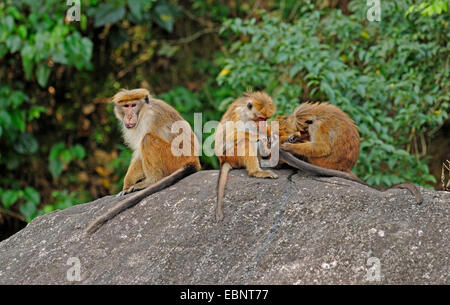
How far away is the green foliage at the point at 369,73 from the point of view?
6.77m

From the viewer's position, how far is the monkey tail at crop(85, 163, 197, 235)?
4.59 meters

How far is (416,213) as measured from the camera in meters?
4.22

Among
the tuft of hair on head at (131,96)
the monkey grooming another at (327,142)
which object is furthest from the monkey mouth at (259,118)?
the tuft of hair on head at (131,96)

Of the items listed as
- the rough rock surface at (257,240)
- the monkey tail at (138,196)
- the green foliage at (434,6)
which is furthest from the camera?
the green foliage at (434,6)

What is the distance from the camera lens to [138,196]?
4.71 m

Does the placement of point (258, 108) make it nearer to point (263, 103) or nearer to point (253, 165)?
point (263, 103)

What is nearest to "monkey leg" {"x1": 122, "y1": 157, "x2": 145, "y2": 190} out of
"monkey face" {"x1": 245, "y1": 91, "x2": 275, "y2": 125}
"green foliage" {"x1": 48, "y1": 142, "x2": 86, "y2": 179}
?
"monkey face" {"x1": 245, "y1": 91, "x2": 275, "y2": 125}

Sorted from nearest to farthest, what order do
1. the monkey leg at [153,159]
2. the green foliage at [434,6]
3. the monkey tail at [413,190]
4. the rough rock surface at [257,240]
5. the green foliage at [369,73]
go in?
the rough rock surface at [257,240] < the monkey tail at [413,190] < the monkey leg at [153,159] < the green foliage at [434,6] < the green foliage at [369,73]

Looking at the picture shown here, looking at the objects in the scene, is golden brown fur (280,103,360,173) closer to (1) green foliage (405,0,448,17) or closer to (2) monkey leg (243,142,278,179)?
(2) monkey leg (243,142,278,179)

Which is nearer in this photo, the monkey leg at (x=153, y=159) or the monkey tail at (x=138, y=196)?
the monkey tail at (x=138, y=196)

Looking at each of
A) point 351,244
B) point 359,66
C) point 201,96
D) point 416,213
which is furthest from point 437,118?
point 201,96

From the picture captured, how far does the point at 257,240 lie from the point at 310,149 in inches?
45.7

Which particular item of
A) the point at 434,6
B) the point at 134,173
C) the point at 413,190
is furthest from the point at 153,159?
the point at 434,6

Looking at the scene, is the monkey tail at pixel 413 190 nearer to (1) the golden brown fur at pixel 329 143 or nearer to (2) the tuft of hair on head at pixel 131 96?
(1) the golden brown fur at pixel 329 143
